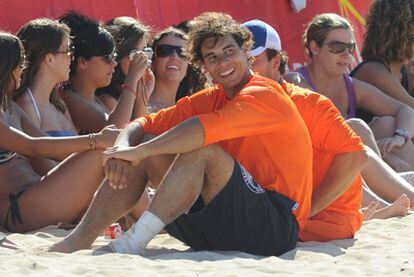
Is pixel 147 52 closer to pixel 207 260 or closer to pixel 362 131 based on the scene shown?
pixel 362 131

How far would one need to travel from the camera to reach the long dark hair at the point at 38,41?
620 centimetres

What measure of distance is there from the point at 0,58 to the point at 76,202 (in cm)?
93

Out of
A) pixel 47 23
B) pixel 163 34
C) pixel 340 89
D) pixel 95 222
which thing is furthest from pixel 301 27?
pixel 95 222

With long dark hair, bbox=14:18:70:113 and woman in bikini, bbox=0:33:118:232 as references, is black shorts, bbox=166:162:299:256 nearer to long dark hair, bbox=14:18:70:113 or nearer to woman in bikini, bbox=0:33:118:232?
woman in bikini, bbox=0:33:118:232

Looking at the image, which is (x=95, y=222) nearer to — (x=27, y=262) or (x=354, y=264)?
(x=27, y=262)

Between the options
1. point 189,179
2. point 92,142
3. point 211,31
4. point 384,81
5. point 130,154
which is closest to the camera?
point 189,179

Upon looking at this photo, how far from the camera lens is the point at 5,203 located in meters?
5.52

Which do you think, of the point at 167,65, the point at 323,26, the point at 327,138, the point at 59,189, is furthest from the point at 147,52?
the point at 327,138

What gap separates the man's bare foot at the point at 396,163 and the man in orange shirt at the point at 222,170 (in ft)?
8.73

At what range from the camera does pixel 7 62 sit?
567cm

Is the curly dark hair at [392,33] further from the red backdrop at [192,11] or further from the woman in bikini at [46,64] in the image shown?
the woman in bikini at [46,64]

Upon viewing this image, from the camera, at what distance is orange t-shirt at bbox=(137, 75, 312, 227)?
469cm

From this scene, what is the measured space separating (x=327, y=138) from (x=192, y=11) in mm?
3698

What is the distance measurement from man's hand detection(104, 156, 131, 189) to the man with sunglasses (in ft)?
3.44
